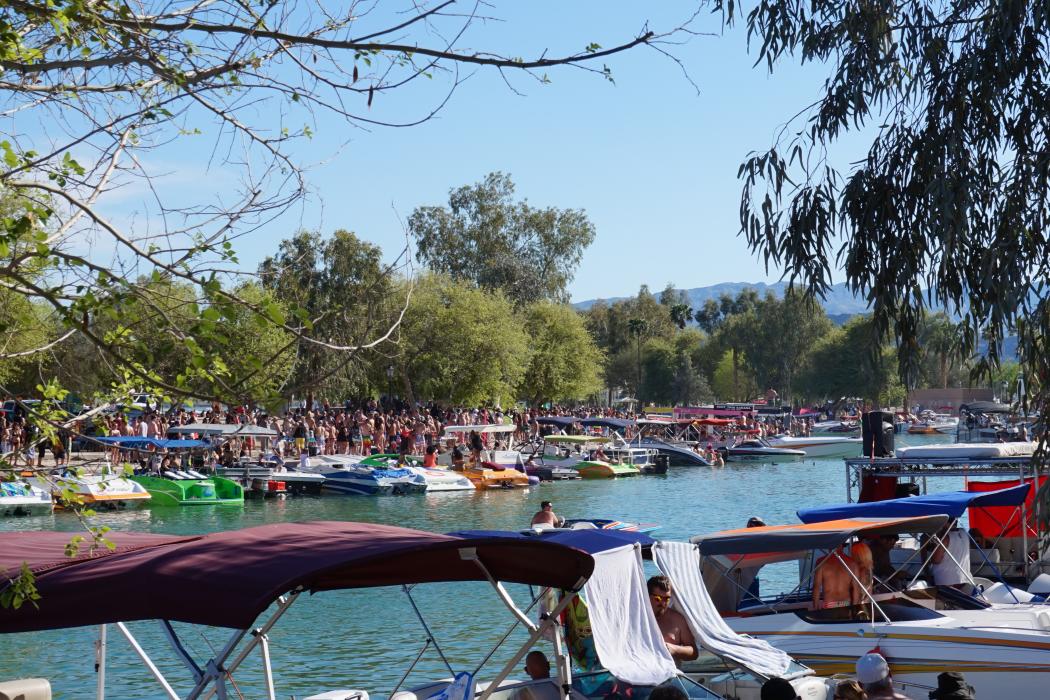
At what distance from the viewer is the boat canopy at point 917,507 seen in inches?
580

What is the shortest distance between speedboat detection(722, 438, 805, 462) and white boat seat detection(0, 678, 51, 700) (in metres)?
65.2

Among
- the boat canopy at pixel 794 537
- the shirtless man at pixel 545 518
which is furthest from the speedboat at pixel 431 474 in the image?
the boat canopy at pixel 794 537

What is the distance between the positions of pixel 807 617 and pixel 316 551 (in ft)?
25.3

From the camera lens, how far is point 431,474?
44844mm

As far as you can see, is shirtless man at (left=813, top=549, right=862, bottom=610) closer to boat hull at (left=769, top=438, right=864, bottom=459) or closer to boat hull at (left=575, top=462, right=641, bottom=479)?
boat hull at (left=575, top=462, right=641, bottom=479)

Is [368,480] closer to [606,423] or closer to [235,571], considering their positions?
[606,423]

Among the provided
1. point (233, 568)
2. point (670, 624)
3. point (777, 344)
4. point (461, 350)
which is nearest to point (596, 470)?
point (461, 350)

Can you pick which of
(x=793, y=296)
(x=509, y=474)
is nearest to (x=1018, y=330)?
(x=793, y=296)

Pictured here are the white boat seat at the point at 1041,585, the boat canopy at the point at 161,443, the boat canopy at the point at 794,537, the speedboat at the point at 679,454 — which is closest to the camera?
the boat canopy at the point at 794,537

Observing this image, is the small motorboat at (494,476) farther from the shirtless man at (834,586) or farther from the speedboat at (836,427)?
the speedboat at (836,427)

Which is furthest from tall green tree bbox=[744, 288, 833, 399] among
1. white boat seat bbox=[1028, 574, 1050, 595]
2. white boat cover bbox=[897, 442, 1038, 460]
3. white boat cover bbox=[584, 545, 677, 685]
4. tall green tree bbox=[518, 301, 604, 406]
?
white boat cover bbox=[584, 545, 677, 685]

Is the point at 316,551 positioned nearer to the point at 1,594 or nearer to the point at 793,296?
the point at 1,594

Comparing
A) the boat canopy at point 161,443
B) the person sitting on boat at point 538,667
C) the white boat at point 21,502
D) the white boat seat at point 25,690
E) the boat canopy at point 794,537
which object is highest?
the boat canopy at point 161,443

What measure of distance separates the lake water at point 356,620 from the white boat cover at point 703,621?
15.7 feet
